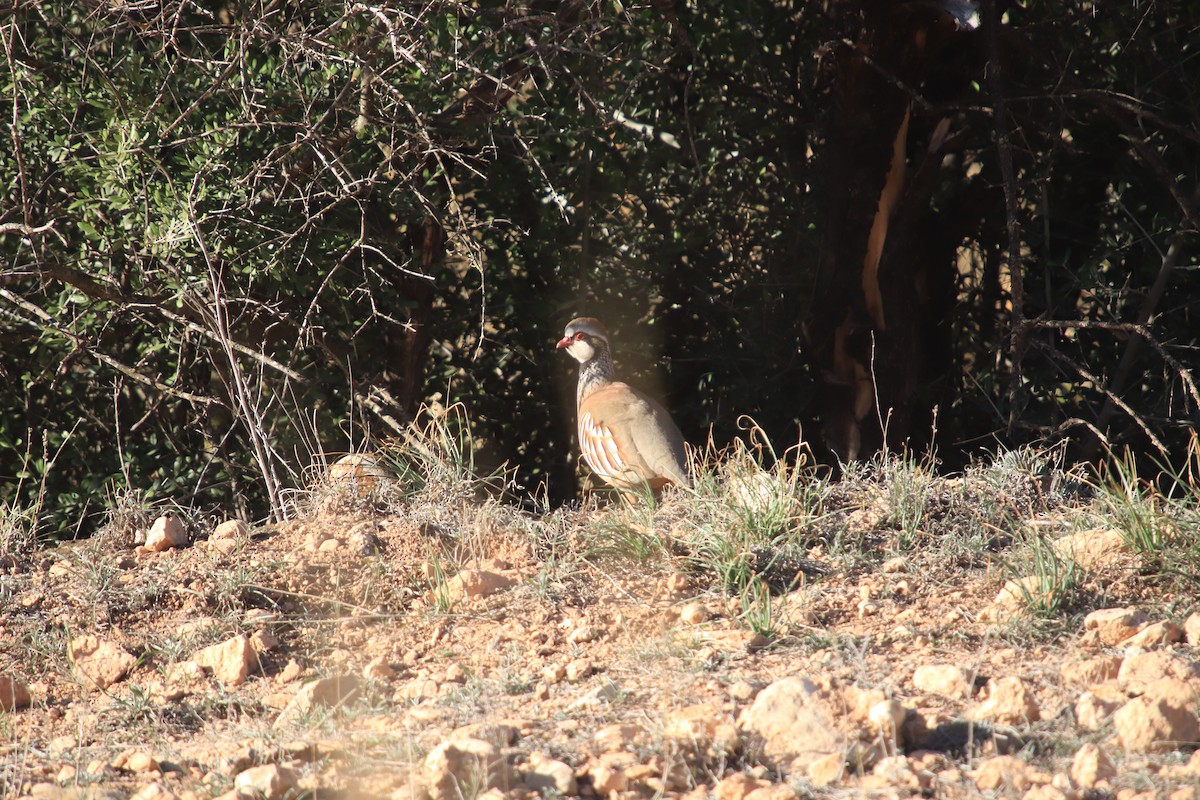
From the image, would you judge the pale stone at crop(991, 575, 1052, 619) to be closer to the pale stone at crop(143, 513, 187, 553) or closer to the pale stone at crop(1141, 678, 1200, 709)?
the pale stone at crop(1141, 678, 1200, 709)

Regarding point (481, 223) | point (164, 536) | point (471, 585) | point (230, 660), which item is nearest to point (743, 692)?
point (471, 585)

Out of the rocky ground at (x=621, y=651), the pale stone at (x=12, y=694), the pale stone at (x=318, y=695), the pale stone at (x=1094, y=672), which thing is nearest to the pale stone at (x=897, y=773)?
the rocky ground at (x=621, y=651)

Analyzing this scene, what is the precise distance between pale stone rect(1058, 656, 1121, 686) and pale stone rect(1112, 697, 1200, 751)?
0.88 ft

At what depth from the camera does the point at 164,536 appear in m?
3.88

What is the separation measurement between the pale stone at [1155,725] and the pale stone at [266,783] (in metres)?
1.64

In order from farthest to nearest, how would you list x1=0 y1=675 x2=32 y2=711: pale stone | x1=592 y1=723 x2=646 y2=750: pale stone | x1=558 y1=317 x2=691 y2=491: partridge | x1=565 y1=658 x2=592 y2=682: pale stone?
1. x1=558 y1=317 x2=691 y2=491: partridge
2. x1=0 y1=675 x2=32 y2=711: pale stone
3. x1=565 y1=658 x2=592 y2=682: pale stone
4. x1=592 y1=723 x2=646 y2=750: pale stone

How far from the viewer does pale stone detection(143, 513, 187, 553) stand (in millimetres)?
3889

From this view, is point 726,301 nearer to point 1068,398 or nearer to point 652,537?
point 1068,398

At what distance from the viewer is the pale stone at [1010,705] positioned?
94.3 inches

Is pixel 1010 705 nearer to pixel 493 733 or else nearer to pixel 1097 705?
pixel 1097 705

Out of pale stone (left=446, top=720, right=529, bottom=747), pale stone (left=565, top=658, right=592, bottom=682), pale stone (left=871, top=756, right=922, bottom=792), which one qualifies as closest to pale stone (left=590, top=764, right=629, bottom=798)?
pale stone (left=446, top=720, right=529, bottom=747)

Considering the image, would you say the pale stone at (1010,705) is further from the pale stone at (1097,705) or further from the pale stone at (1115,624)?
the pale stone at (1115,624)

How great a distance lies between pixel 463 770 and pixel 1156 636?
166 centimetres

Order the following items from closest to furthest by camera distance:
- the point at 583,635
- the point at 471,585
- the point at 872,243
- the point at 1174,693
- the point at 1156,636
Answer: the point at 1174,693
the point at 1156,636
the point at 583,635
the point at 471,585
the point at 872,243
